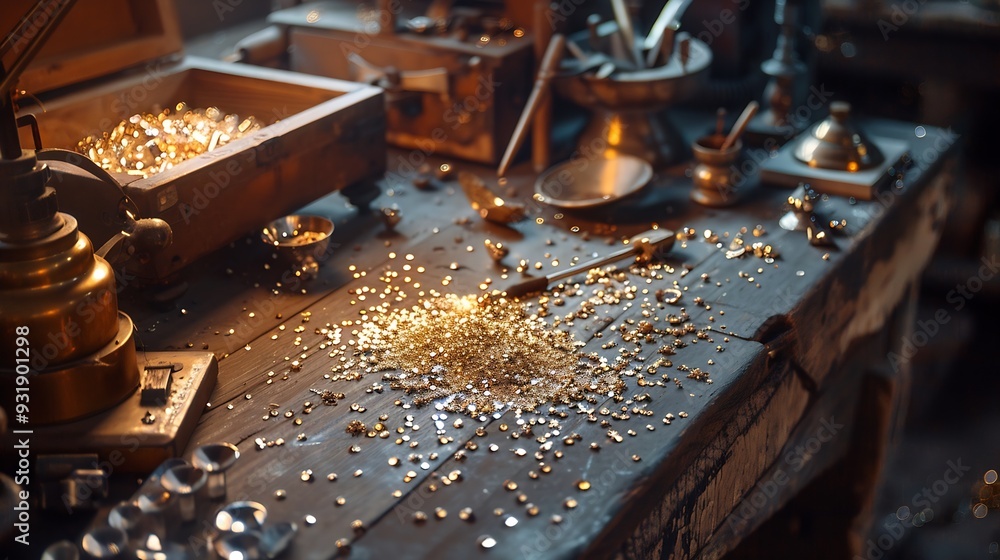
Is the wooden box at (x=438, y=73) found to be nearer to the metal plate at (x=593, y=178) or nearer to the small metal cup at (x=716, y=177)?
the metal plate at (x=593, y=178)

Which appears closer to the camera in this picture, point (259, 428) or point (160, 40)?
point (259, 428)

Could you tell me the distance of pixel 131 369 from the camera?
48.8 inches

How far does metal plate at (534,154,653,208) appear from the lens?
6.31 feet

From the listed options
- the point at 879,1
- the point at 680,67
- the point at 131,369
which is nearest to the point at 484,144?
the point at 680,67

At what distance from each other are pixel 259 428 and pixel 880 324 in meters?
1.34

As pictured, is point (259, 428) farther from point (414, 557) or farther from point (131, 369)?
point (414, 557)

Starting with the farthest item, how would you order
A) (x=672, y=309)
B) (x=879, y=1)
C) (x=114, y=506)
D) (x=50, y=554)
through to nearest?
(x=879, y=1), (x=672, y=309), (x=114, y=506), (x=50, y=554)

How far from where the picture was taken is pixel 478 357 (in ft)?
4.63

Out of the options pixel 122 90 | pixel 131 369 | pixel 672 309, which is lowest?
pixel 672 309
